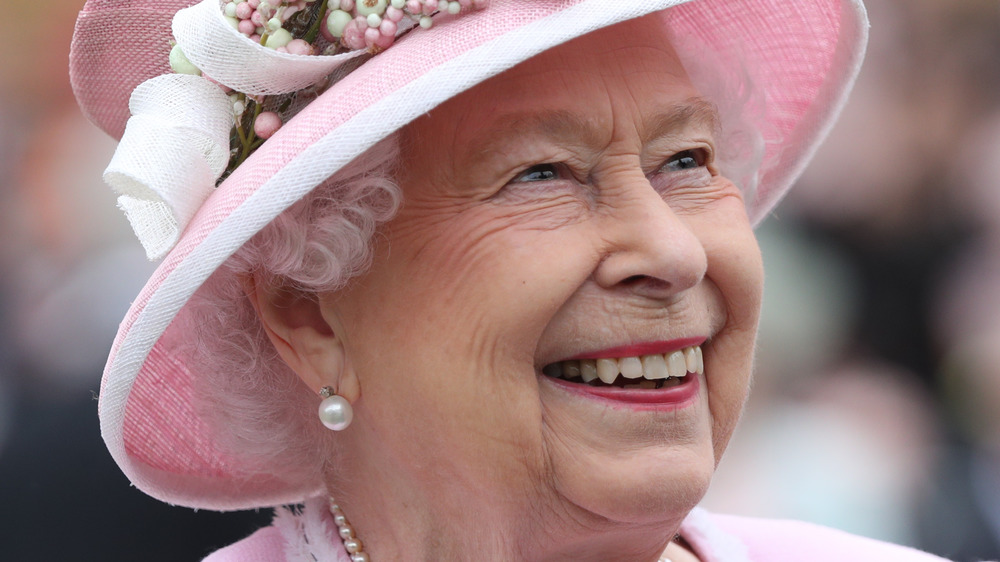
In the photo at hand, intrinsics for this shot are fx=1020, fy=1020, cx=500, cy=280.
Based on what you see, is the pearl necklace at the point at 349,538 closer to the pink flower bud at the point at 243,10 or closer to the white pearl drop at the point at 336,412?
the white pearl drop at the point at 336,412

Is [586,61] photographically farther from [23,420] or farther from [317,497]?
[23,420]

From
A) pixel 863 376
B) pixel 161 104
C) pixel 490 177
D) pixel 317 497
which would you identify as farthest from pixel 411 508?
pixel 863 376

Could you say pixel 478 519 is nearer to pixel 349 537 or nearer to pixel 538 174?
pixel 349 537

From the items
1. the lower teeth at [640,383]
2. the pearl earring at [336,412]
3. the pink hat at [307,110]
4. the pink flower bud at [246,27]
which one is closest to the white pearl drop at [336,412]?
the pearl earring at [336,412]

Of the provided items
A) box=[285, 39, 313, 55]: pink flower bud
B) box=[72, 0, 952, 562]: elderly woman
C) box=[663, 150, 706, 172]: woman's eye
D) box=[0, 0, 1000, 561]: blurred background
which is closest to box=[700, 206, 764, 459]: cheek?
box=[72, 0, 952, 562]: elderly woman

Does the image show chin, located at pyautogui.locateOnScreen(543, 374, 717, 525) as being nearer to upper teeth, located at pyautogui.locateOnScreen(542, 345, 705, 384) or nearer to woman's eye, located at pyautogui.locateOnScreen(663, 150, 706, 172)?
upper teeth, located at pyautogui.locateOnScreen(542, 345, 705, 384)

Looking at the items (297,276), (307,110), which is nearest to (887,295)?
(297,276)

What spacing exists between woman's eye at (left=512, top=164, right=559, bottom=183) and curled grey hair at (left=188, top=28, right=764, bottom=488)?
21 cm

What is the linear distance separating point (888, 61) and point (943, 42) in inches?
8.7

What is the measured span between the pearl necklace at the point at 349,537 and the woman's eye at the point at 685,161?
78 centimetres

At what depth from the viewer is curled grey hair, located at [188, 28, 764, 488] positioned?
5.57 feet

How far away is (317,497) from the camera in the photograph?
85.9 inches

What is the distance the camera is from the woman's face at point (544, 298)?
1.62 meters

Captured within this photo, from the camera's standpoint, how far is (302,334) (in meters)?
1.82
